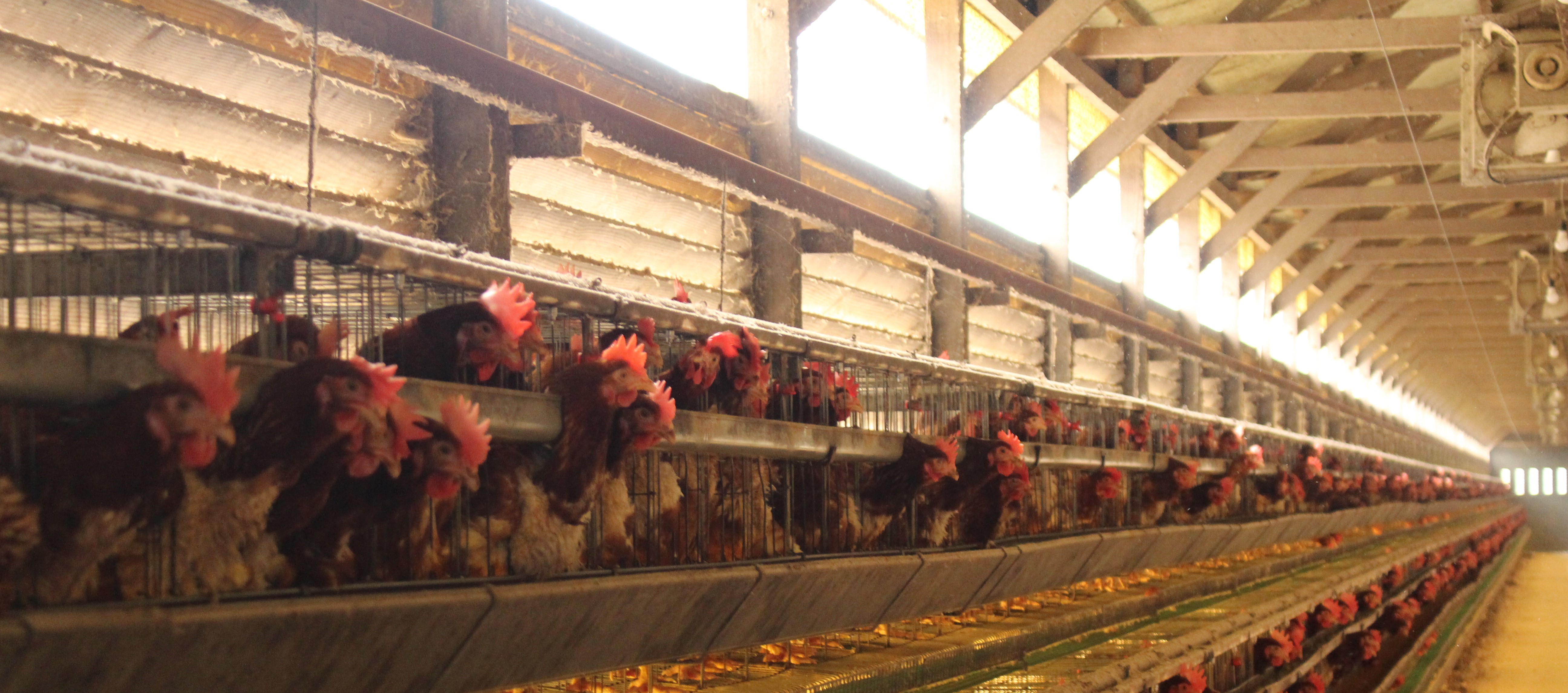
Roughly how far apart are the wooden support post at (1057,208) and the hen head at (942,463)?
621 cm

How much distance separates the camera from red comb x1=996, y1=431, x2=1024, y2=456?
15.8ft

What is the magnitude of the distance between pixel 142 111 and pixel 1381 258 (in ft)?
63.5

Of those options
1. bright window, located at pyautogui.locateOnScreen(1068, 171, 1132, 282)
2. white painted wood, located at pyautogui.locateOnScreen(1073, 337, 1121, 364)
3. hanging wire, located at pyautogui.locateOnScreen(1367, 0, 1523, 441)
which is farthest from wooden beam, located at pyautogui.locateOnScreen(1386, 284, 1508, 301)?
white painted wood, located at pyautogui.locateOnScreen(1073, 337, 1121, 364)

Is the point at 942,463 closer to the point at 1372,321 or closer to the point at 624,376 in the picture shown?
the point at 624,376

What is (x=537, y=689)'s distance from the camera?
3.19m

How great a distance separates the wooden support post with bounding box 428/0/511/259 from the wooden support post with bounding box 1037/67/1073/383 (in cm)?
667

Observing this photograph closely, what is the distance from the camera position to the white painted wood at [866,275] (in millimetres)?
7207

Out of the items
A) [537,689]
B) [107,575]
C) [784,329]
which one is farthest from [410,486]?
[784,329]

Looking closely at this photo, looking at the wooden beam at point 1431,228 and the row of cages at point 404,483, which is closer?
the row of cages at point 404,483

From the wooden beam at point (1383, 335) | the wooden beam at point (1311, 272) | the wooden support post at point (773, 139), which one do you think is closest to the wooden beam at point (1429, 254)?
the wooden beam at point (1311, 272)

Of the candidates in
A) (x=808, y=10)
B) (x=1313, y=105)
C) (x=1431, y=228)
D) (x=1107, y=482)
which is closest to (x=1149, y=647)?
(x=1107, y=482)

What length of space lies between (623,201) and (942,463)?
1.99 m

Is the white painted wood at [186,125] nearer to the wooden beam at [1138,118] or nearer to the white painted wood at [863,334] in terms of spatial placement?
the white painted wood at [863,334]

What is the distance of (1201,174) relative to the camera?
12.7 m
